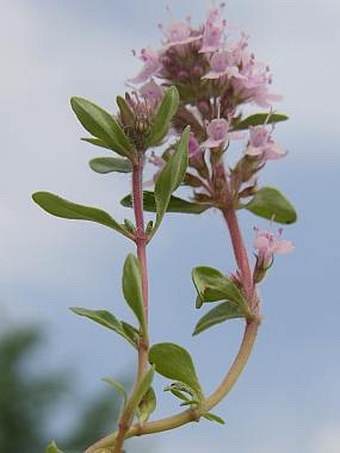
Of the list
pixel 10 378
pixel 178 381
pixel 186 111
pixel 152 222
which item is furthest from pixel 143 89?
pixel 10 378

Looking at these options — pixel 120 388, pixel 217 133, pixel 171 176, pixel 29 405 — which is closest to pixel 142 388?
pixel 120 388

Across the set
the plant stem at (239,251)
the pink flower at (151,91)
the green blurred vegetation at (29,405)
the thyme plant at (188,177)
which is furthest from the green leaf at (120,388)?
the green blurred vegetation at (29,405)

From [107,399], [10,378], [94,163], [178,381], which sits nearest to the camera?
[178,381]

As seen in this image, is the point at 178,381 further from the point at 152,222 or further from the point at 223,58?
the point at 223,58

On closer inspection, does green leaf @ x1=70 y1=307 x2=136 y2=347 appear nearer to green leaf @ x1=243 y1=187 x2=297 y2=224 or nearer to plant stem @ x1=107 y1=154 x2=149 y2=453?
plant stem @ x1=107 y1=154 x2=149 y2=453

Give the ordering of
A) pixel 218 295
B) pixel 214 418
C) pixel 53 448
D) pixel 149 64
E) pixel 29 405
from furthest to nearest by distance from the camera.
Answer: pixel 29 405 < pixel 149 64 < pixel 218 295 < pixel 214 418 < pixel 53 448

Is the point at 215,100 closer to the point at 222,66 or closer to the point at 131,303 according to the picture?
the point at 222,66
